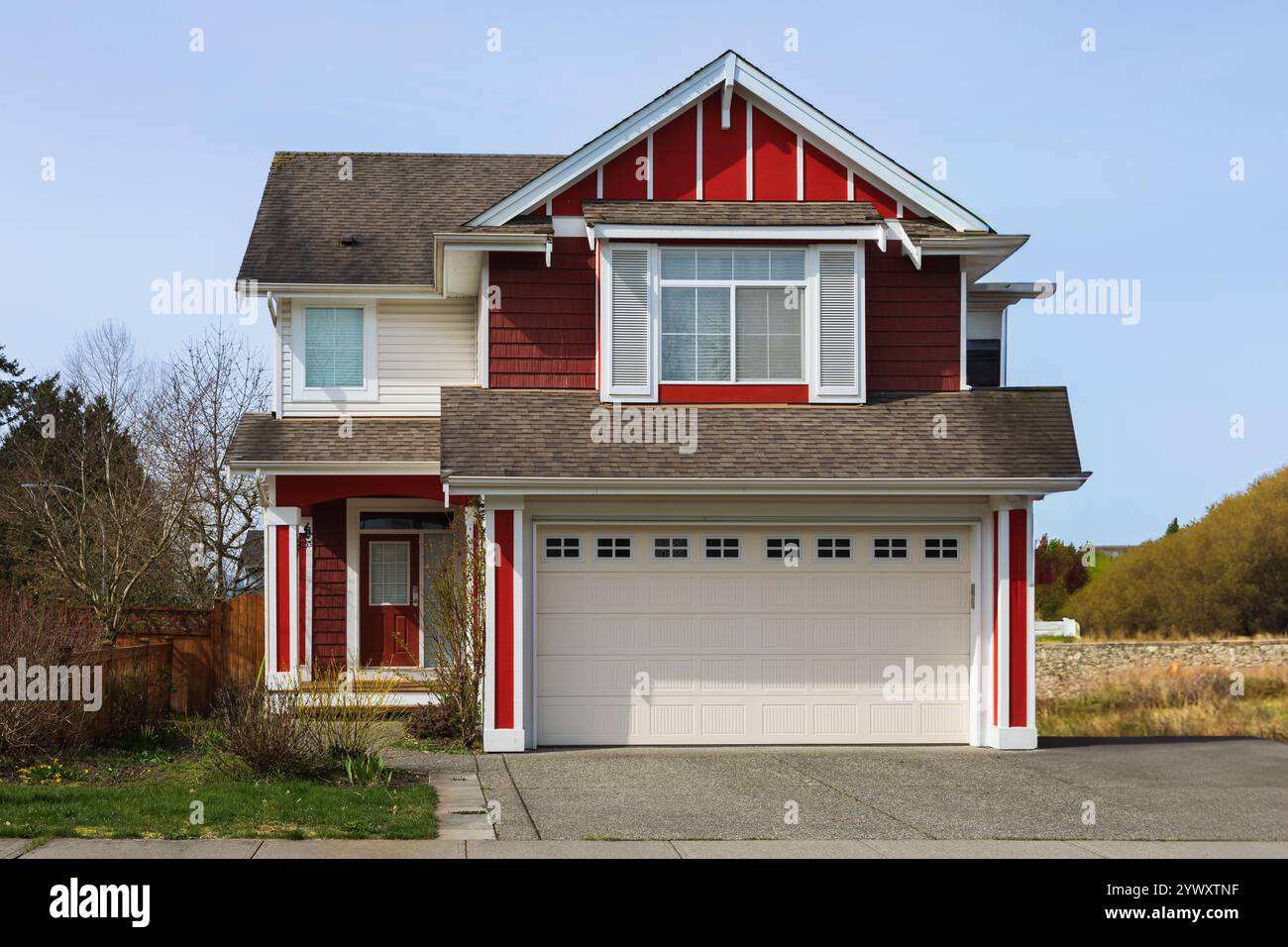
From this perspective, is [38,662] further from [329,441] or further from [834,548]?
[834,548]

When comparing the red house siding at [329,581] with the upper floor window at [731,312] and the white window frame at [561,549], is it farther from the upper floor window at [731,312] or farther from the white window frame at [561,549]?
the upper floor window at [731,312]

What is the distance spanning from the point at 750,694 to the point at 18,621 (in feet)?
26.1

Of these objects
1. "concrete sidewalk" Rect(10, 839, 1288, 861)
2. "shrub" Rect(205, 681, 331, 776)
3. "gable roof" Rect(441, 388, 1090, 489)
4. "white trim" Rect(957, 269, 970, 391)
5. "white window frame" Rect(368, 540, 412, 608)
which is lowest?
"concrete sidewalk" Rect(10, 839, 1288, 861)

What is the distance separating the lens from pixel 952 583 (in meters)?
16.3

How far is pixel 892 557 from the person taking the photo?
642 inches

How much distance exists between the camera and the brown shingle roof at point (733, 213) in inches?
656

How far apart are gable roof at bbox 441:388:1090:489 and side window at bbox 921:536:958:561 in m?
1.02

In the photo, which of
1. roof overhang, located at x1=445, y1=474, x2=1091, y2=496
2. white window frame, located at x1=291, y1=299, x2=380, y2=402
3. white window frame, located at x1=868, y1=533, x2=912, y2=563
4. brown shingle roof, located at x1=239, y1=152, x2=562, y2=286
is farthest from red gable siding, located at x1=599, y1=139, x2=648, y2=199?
white window frame, located at x1=868, y1=533, x2=912, y2=563

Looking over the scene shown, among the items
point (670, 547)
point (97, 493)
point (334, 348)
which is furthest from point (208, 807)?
point (97, 493)

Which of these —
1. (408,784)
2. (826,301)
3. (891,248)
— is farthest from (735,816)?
(891,248)

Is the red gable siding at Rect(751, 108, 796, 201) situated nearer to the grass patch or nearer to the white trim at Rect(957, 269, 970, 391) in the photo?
the white trim at Rect(957, 269, 970, 391)

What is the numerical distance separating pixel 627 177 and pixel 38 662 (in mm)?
8695

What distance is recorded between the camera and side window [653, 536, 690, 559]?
16.1m

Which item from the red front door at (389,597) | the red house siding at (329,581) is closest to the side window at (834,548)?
the red front door at (389,597)
